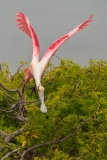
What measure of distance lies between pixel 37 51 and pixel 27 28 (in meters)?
1.04

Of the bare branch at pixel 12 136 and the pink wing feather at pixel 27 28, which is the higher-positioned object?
the pink wing feather at pixel 27 28

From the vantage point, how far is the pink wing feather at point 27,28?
10836mm

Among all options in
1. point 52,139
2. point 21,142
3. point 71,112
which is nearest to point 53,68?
point 71,112

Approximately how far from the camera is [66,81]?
14258mm

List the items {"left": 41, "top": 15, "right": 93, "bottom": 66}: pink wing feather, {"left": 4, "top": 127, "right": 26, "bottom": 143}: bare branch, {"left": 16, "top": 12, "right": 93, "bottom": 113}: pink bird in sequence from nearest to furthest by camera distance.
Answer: {"left": 16, "top": 12, "right": 93, "bottom": 113}: pink bird → {"left": 41, "top": 15, "right": 93, "bottom": 66}: pink wing feather → {"left": 4, "top": 127, "right": 26, "bottom": 143}: bare branch

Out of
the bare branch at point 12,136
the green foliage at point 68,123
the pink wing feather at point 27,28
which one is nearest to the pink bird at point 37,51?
the pink wing feather at point 27,28

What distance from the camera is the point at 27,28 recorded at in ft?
38.1

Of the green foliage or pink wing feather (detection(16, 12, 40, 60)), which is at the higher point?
pink wing feather (detection(16, 12, 40, 60))

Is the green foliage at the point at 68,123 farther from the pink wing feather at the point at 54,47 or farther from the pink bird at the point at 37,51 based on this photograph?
the pink wing feather at the point at 54,47

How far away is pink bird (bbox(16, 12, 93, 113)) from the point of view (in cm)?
1006

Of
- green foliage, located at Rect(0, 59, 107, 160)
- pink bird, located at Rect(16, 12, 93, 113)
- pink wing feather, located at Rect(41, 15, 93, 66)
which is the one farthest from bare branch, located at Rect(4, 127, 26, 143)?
pink wing feather, located at Rect(41, 15, 93, 66)

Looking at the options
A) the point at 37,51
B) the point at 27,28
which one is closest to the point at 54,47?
the point at 37,51

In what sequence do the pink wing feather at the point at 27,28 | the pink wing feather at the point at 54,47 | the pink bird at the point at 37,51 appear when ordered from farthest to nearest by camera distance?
the pink wing feather at the point at 27,28 < the pink wing feather at the point at 54,47 < the pink bird at the point at 37,51

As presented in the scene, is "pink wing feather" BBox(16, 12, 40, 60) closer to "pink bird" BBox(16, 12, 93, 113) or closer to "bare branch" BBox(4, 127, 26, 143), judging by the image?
"pink bird" BBox(16, 12, 93, 113)
